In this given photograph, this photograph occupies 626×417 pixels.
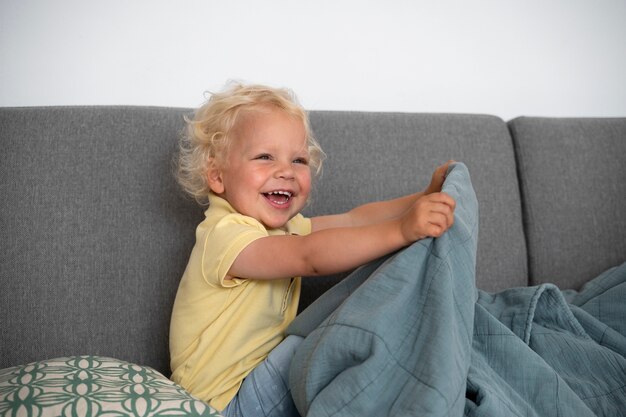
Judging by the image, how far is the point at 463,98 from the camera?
2037mm

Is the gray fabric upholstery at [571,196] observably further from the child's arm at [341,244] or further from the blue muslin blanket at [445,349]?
the child's arm at [341,244]

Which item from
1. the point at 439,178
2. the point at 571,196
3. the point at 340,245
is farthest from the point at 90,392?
the point at 571,196

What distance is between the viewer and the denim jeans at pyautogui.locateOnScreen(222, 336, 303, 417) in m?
1.04

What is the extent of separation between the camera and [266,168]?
1227 millimetres

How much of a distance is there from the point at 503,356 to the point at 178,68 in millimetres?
1231

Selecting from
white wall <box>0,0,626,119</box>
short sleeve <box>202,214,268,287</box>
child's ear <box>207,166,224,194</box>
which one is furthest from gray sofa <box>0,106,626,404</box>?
white wall <box>0,0,626,119</box>

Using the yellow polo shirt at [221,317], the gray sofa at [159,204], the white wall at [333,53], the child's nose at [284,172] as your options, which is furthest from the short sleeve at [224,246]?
the white wall at [333,53]

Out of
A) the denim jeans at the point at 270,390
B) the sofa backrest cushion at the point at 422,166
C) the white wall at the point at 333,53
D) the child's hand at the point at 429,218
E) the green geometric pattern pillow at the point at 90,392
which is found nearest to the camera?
the green geometric pattern pillow at the point at 90,392

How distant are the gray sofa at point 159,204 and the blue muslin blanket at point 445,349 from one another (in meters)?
0.39

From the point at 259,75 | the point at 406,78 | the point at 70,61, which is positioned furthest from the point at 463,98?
the point at 70,61

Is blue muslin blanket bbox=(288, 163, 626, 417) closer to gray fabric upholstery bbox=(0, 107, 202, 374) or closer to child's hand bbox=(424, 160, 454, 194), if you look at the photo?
child's hand bbox=(424, 160, 454, 194)

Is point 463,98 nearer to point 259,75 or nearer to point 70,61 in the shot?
point 259,75

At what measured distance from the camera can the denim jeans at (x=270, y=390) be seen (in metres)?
1.04

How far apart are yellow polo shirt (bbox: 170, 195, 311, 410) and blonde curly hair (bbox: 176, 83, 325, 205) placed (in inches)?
5.5
